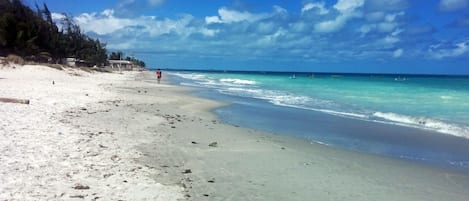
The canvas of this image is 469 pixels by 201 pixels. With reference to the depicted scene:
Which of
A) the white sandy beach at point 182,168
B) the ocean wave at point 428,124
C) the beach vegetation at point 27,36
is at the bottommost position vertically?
the ocean wave at point 428,124

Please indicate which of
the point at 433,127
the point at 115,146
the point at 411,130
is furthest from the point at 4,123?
the point at 433,127

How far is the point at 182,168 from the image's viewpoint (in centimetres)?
714

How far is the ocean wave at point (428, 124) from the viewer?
560 inches

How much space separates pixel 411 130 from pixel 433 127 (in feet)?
5.12

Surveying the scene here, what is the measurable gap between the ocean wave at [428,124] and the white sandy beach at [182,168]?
6.27 m

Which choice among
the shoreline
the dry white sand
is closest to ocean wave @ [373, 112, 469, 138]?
the shoreline

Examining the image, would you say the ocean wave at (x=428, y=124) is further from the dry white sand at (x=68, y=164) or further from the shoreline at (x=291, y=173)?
Result: the dry white sand at (x=68, y=164)

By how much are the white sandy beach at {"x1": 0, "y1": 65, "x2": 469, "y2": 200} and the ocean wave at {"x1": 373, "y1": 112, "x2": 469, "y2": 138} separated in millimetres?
6268

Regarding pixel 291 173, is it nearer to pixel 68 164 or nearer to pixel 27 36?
pixel 68 164

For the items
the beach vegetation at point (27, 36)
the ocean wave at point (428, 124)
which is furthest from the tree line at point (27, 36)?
the ocean wave at point (428, 124)

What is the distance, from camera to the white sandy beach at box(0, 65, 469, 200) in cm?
562

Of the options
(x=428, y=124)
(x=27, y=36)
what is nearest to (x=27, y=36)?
(x=27, y=36)

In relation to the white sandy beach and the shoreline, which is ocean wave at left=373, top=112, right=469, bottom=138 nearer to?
the shoreline

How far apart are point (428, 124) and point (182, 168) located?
12.0 m
